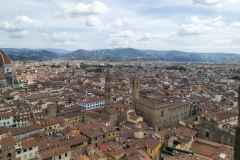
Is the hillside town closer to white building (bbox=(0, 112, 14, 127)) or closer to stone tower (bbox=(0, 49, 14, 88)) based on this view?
white building (bbox=(0, 112, 14, 127))

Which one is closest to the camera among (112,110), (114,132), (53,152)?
(53,152)

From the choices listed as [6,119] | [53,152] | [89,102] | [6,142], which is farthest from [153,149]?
[89,102]

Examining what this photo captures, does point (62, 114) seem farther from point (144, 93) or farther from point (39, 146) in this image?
point (144, 93)

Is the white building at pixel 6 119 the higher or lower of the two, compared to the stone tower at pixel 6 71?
lower

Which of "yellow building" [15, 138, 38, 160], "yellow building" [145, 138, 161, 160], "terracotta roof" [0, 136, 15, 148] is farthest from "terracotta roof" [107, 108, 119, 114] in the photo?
"terracotta roof" [0, 136, 15, 148]

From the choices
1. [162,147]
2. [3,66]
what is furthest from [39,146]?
[3,66]

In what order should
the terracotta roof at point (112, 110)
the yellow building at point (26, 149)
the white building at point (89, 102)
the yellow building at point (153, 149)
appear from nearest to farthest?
1. the yellow building at point (26, 149)
2. the yellow building at point (153, 149)
3. the terracotta roof at point (112, 110)
4. the white building at point (89, 102)

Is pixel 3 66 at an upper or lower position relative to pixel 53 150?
upper

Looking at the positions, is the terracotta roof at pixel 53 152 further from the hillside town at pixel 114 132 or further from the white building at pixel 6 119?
the white building at pixel 6 119

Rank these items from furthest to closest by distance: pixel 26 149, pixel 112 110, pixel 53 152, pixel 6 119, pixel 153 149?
pixel 112 110
pixel 6 119
pixel 153 149
pixel 26 149
pixel 53 152

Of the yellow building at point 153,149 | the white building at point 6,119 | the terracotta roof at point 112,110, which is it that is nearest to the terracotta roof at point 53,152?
the yellow building at point 153,149

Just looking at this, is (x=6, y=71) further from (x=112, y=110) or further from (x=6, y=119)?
(x=112, y=110)
